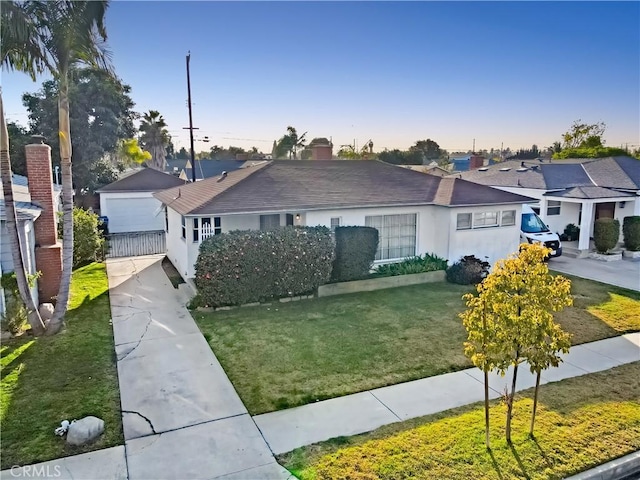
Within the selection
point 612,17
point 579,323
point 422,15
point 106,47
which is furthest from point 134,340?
point 612,17

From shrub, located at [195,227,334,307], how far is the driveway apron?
1.29m

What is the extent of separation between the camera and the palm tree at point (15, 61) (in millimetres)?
7918

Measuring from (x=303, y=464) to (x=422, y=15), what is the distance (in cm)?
1443

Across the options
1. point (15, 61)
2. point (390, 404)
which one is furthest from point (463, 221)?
point (15, 61)

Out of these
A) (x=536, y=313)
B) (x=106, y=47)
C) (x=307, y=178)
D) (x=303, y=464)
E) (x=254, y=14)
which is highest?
(x=254, y=14)

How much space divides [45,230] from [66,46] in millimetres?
4985

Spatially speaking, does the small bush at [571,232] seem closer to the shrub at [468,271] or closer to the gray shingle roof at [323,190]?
the gray shingle roof at [323,190]

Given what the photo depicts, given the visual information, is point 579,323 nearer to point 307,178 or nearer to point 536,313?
point 536,313

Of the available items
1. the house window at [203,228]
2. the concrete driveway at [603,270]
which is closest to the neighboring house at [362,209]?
the house window at [203,228]

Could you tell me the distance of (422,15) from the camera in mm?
14531

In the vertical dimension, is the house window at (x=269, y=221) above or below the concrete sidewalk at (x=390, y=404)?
above

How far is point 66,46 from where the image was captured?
8.60 meters

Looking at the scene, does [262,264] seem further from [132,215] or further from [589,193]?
[132,215]

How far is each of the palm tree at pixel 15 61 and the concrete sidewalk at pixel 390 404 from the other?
19.7 ft
